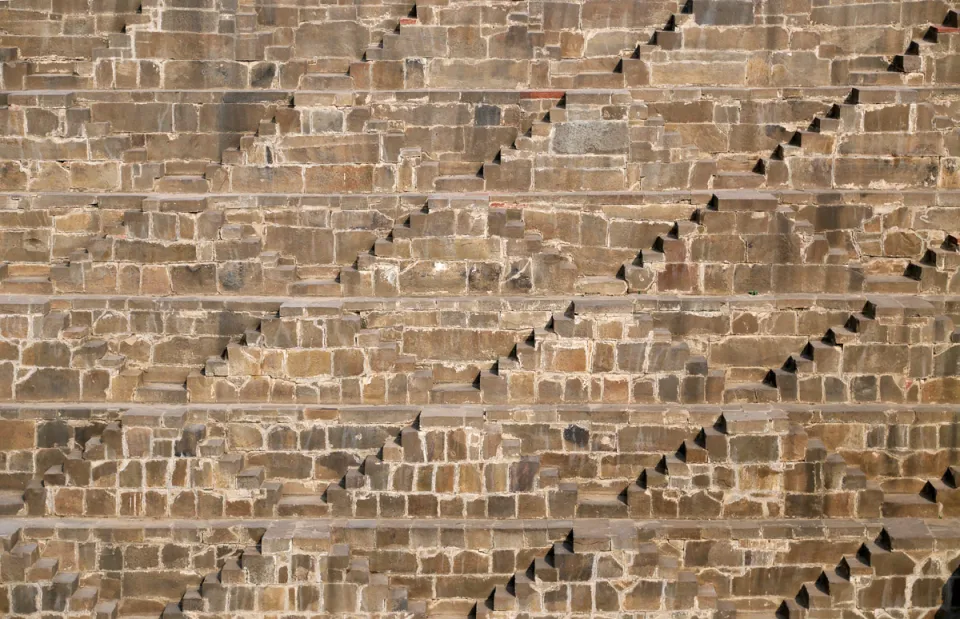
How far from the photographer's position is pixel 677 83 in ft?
79.3

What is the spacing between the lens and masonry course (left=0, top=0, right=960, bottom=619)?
69.6ft

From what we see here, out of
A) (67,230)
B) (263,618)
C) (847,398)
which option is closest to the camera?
(263,618)

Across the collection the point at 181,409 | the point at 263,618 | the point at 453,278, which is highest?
the point at 453,278

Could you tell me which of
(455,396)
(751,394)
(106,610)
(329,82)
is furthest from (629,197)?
(106,610)

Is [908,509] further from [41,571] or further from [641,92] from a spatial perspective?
[41,571]

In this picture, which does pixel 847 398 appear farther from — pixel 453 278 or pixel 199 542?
pixel 199 542

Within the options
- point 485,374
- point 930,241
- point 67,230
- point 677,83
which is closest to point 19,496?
point 67,230

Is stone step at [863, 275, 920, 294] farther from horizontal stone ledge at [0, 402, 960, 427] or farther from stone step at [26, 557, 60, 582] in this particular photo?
stone step at [26, 557, 60, 582]

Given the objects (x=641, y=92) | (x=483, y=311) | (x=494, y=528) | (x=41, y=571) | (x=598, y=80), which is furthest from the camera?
(x=598, y=80)

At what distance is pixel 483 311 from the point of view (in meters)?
22.3

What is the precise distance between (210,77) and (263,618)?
327 inches

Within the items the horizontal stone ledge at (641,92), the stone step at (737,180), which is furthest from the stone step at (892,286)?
the horizontal stone ledge at (641,92)

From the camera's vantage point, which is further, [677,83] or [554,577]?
[677,83]

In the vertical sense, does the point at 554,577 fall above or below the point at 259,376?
below
